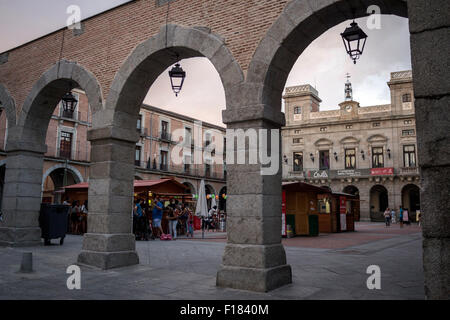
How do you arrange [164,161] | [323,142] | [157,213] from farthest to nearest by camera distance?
[323,142], [164,161], [157,213]

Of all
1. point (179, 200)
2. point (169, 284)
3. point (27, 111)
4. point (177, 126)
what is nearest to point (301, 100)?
point (177, 126)

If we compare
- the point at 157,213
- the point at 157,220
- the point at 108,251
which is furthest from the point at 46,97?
the point at 157,220

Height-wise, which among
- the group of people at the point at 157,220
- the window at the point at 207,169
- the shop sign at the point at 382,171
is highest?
the window at the point at 207,169

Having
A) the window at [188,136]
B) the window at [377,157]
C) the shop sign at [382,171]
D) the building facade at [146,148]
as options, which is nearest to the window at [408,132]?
the window at [377,157]

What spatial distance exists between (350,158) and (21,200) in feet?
107

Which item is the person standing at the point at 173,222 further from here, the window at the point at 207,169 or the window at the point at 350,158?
the window at the point at 350,158

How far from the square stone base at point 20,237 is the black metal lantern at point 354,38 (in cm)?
931

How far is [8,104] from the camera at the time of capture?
421 inches

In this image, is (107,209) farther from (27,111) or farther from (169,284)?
(27,111)

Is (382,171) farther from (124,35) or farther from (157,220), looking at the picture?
(124,35)

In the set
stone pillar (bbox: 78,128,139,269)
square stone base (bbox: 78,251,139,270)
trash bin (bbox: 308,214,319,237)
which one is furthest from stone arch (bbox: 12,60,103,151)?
trash bin (bbox: 308,214,319,237)

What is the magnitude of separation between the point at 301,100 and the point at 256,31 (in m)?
35.0

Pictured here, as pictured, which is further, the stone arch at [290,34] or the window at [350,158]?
the window at [350,158]

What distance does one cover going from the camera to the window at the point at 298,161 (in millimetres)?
39094
